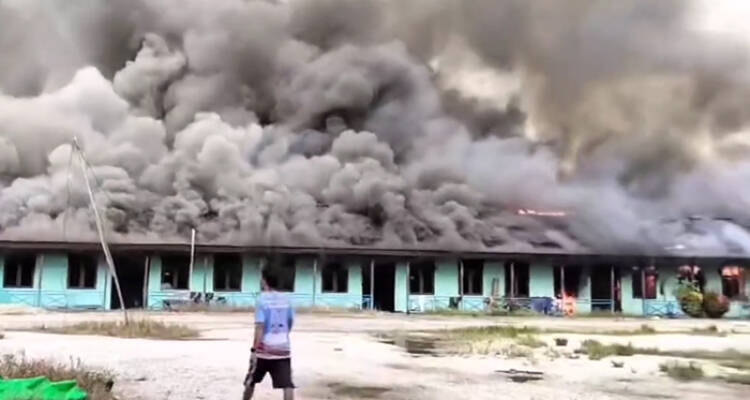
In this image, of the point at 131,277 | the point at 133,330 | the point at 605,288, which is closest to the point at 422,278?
the point at 605,288

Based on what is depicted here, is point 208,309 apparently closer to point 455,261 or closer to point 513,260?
point 455,261

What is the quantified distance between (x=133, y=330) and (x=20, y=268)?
15.7 m

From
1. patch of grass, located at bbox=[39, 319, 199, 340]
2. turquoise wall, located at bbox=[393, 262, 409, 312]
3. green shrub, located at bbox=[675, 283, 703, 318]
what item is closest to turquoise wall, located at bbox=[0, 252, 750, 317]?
turquoise wall, located at bbox=[393, 262, 409, 312]

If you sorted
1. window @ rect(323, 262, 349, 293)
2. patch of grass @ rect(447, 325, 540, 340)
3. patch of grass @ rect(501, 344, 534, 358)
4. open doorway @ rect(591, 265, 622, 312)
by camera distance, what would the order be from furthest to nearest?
open doorway @ rect(591, 265, 622, 312), window @ rect(323, 262, 349, 293), patch of grass @ rect(447, 325, 540, 340), patch of grass @ rect(501, 344, 534, 358)

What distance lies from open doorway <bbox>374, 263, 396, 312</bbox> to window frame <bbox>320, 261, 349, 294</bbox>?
1.08 meters

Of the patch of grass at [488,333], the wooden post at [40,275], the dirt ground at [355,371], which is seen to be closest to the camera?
the dirt ground at [355,371]

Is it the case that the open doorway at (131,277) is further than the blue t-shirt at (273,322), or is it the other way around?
the open doorway at (131,277)

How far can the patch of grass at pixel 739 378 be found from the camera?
10.9 meters

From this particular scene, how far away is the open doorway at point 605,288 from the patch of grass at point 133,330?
2011cm

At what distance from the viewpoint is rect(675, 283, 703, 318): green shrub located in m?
32.4

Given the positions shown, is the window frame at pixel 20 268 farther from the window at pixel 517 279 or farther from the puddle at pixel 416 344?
the puddle at pixel 416 344

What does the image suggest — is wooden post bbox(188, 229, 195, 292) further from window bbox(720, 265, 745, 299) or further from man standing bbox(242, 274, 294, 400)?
man standing bbox(242, 274, 294, 400)

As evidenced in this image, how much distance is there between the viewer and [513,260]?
32562mm

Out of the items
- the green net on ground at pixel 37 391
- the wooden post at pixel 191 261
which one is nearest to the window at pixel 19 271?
the wooden post at pixel 191 261
